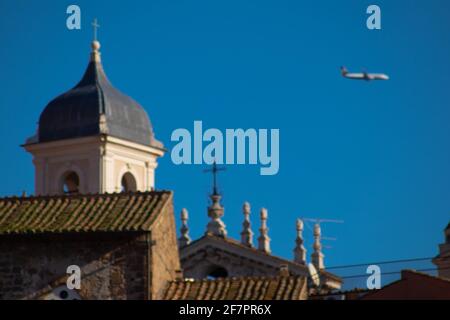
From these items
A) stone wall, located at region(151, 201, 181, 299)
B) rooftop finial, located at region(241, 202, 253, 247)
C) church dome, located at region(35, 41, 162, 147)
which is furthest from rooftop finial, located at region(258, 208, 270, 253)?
stone wall, located at region(151, 201, 181, 299)

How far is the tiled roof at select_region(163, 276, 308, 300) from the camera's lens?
41.8 m

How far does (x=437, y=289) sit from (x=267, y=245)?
34.6 metres

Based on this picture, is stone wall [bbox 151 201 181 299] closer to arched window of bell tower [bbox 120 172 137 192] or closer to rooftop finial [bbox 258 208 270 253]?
arched window of bell tower [bbox 120 172 137 192]

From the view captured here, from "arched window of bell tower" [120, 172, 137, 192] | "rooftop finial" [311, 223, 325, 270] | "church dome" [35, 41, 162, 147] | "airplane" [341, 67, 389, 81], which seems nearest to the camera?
"airplane" [341, 67, 389, 81]

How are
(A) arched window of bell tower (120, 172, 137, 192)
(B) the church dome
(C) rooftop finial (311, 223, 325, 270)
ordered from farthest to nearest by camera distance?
(C) rooftop finial (311, 223, 325, 270), (B) the church dome, (A) arched window of bell tower (120, 172, 137, 192)

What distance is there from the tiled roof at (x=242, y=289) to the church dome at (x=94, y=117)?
28.0m

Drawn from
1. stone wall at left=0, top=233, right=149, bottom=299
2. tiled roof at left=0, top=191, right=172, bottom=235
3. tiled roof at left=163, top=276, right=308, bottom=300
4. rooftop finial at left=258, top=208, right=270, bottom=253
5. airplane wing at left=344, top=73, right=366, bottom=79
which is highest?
rooftop finial at left=258, top=208, right=270, bottom=253

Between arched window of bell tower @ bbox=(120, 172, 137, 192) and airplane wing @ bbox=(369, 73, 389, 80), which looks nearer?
airplane wing @ bbox=(369, 73, 389, 80)

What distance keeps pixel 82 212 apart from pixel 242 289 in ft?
14.6

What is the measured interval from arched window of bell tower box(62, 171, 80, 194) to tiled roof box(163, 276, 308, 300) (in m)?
27.4

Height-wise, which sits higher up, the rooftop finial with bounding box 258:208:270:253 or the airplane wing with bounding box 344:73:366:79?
the rooftop finial with bounding box 258:208:270:253

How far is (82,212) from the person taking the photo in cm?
4388

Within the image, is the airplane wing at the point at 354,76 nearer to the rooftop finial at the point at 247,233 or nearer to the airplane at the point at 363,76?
the airplane at the point at 363,76
